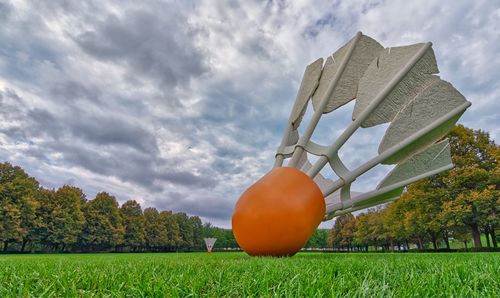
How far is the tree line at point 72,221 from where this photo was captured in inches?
1134

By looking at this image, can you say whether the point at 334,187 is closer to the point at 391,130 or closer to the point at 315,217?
the point at 315,217

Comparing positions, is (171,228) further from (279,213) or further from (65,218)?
(279,213)

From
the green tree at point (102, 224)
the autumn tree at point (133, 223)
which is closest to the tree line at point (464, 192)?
the green tree at point (102, 224)

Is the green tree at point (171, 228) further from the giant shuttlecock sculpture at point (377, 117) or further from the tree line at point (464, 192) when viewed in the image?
the giant shuttlecock sculpture at point (377, 117)

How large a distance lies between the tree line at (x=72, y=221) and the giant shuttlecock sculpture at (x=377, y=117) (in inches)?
1120

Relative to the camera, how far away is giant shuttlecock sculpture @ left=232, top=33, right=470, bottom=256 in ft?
25.5

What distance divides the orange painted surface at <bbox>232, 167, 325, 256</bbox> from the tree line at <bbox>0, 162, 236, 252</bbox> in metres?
28.3

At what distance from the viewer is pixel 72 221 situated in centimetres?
3491

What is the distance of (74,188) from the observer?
38000 millimetres

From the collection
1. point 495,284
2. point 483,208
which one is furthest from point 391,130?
point 483,208

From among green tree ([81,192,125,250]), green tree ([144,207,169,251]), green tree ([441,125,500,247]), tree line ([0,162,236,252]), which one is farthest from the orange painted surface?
green tree ([144,207,169,251])

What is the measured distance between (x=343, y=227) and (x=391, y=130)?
53462 millimetres

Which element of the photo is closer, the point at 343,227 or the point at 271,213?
the point at 271,213

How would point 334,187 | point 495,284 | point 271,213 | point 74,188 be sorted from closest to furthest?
point 495,284 < point 271,213 < point 334,187 < point 74,188
